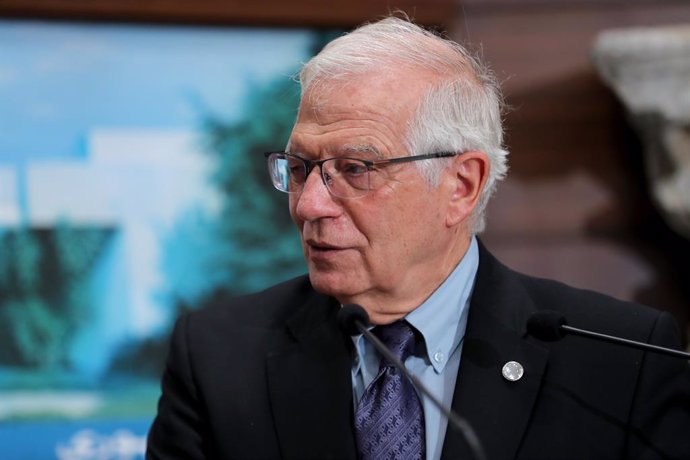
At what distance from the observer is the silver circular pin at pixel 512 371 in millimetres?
2020

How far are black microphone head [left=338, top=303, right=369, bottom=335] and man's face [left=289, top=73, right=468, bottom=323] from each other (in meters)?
0.13

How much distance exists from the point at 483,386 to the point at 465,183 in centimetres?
39

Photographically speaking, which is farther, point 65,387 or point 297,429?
point 65,387

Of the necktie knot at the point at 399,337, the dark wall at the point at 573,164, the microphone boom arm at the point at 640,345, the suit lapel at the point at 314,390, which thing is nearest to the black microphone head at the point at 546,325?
the microphone boom arm at the point at 640,345

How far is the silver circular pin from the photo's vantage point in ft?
6.63

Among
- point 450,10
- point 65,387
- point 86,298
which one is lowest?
point 65,387

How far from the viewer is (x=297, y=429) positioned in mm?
2033

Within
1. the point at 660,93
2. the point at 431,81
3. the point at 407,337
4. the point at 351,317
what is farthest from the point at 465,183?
the point at 660,93

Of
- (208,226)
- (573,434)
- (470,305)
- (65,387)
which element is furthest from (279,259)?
(573,434)

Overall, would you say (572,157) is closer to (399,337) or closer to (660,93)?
(660,93)

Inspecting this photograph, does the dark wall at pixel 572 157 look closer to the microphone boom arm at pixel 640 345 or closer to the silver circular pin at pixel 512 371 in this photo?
the silver circular pin at pixel 512 371

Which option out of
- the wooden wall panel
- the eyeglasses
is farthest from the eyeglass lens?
the wooden wall panel

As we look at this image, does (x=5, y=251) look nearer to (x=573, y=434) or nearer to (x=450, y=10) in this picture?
(x=450, y=10)

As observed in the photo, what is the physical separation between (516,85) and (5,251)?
166 cm
